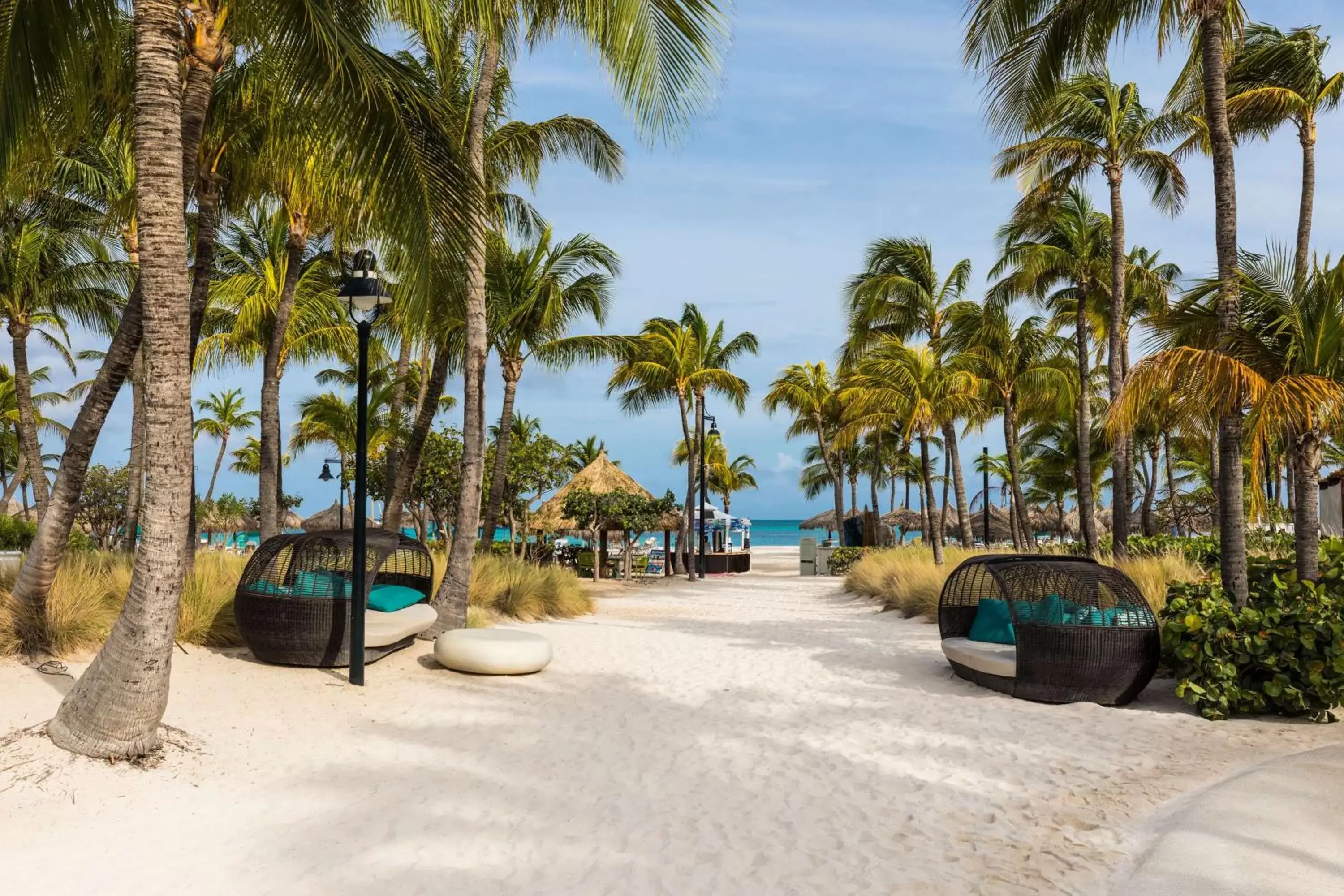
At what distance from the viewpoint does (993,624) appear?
8.59 metres

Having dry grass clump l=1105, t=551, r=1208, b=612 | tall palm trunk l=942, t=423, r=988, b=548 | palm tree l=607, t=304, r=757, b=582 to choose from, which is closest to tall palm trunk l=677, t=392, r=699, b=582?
palm tree l=607, t=304, r=757, b=582

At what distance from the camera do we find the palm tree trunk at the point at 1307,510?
25.7 ft

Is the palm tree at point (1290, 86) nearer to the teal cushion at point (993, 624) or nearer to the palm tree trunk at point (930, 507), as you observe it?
the palm tree trunk at point (930, 507)

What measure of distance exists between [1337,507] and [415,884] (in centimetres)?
2517

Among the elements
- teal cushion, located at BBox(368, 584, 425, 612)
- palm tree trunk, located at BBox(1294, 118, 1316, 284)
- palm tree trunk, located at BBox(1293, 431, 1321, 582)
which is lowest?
teal cushion, located at BBox(368, 584, 425, 612)

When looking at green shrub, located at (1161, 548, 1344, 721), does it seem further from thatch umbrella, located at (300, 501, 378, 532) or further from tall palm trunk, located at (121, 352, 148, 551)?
thatch umbrella, located at (300, 501, 378, 532)

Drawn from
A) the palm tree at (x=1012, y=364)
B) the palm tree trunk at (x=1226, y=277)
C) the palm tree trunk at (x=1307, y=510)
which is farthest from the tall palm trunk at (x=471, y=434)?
the palm tree at (x=1012, y=364)

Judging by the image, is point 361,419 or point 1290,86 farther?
point 1290,86

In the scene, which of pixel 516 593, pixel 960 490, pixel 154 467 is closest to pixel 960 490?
pixel 960 490

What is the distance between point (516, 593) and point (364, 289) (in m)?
6.22

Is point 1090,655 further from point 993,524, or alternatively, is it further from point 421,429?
point 993,524

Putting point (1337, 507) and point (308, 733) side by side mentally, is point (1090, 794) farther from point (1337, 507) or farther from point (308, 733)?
point (1337, 507)

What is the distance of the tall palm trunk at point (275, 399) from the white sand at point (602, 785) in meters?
4.99

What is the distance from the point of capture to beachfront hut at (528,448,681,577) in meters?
24.3
